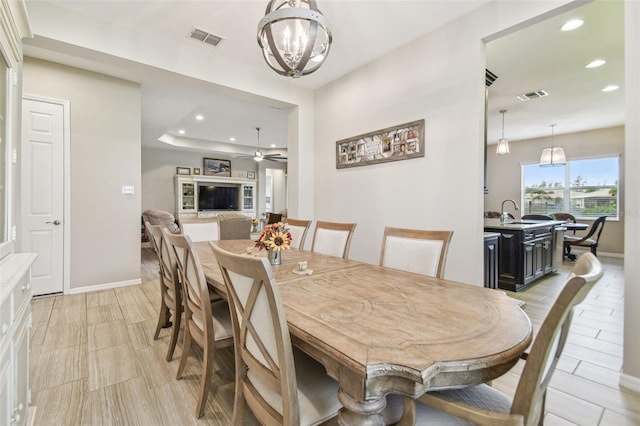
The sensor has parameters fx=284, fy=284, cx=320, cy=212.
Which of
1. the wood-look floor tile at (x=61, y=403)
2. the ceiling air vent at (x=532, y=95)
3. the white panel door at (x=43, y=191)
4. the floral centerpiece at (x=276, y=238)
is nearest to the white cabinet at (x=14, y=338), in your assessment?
the wood-look floor tile at (x=61, y=403)

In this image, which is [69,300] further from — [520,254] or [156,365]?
[520,254]

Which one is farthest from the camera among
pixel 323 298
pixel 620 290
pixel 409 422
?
pixel 620 290

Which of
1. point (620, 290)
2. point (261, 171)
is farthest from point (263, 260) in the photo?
point (261, 171)

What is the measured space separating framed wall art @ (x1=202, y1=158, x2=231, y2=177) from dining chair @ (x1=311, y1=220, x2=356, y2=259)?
7284mm

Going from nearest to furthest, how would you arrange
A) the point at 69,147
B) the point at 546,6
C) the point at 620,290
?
the point at 546,6
the point at 69,147
the point at 620,290

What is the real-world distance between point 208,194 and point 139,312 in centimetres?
616

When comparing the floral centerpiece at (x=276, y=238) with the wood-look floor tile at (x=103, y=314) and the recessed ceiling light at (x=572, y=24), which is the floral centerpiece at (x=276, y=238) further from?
the recessed ceiling light at (x=572, y=24)

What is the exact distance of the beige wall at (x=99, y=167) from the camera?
3430 millimetres

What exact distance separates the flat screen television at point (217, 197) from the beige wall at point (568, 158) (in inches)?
303

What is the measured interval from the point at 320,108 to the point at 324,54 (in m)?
2.40

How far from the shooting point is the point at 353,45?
123 inches

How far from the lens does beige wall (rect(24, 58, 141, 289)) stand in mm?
3430

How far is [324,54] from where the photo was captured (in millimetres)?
1890

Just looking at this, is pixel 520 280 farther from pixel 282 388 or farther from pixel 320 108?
pixel 282 388
